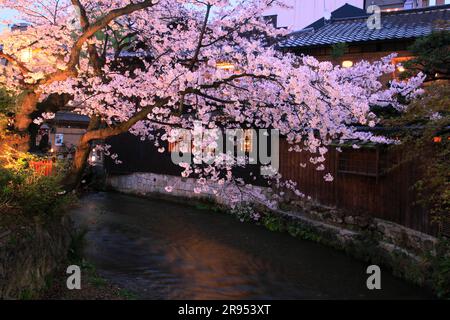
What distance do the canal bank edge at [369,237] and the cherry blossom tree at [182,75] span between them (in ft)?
10.6

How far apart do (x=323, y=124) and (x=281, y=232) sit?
824cm

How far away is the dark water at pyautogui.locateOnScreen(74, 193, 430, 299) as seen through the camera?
10.3m

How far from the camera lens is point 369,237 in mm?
13375

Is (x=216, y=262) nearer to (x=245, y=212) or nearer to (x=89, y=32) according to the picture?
(x=245, y=212)

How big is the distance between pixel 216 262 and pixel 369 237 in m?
4.89

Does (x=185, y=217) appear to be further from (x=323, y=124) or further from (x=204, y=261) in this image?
(x=323, y=124)

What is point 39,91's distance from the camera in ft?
32.0

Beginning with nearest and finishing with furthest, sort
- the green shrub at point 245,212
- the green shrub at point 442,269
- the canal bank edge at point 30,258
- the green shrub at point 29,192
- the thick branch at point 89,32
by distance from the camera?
the canal bank edge at point 30,258 < the green shrub at point 29,192 < the thick branch at point 89,32 < the green shrub at point 442,269 < the green shrub at point 245,212

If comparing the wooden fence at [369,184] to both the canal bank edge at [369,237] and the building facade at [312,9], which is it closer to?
the canal bank edge at [369,237]

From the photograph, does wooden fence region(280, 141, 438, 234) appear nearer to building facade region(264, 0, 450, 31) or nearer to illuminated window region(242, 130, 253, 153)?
illuminated window region(242, 130, 253, 153)

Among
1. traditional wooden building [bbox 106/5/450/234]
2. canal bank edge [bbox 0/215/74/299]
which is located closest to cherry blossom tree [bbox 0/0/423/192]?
canal bank edge [bbox 0/215/74/299]

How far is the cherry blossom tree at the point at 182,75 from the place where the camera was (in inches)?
318

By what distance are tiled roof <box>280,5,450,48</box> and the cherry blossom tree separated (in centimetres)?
685

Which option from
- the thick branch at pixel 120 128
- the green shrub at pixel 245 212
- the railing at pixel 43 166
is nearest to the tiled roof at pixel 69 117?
the green shrub at pixel 245 212
